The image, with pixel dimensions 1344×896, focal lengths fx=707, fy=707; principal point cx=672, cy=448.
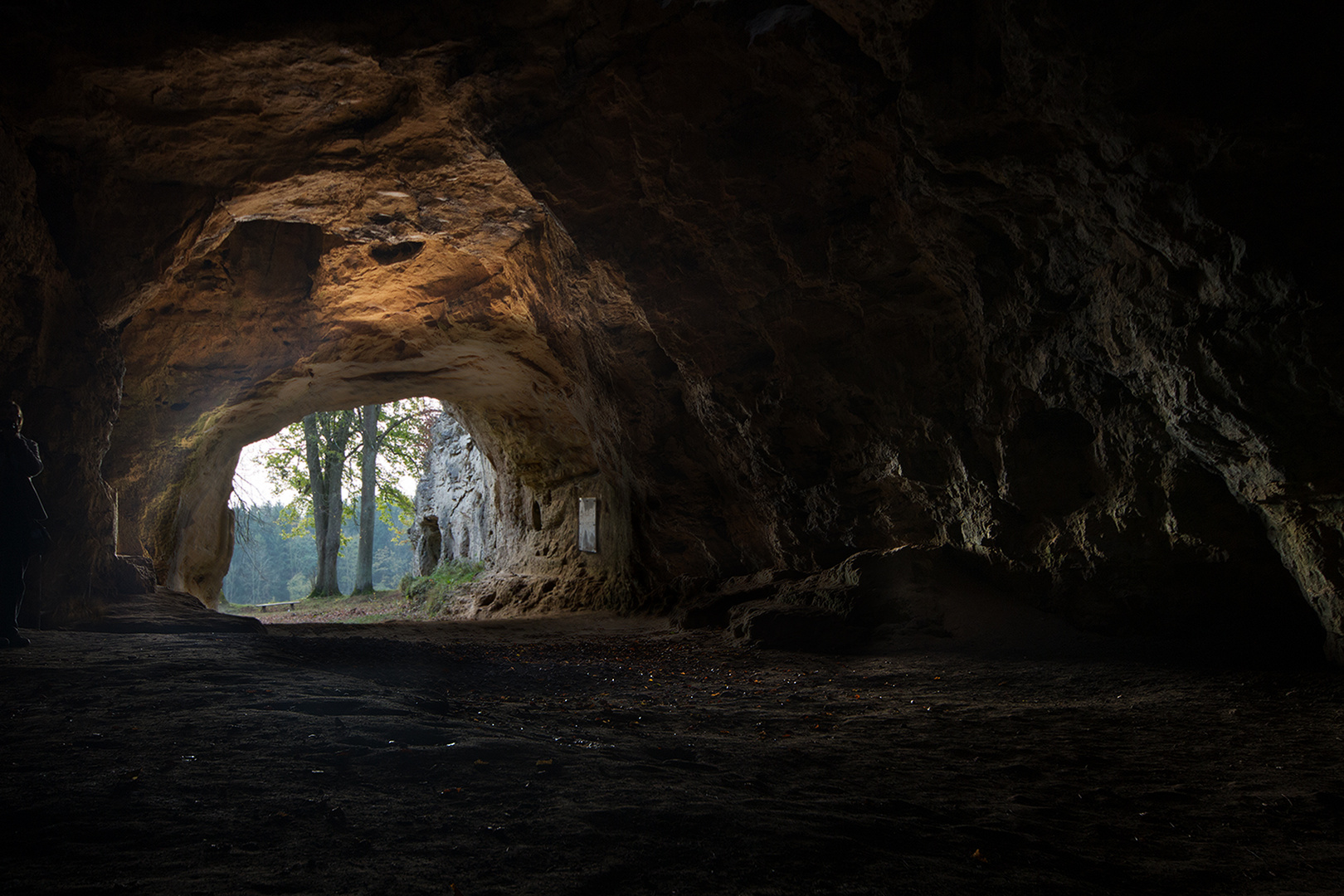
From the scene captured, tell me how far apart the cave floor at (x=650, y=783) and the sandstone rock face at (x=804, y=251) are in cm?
162

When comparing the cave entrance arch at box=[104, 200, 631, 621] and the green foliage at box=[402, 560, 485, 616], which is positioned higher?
the cave entrance arch at box=[104, 200, 631, 621]

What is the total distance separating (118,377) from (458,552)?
437 inches

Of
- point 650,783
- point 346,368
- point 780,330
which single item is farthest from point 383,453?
point 650,783

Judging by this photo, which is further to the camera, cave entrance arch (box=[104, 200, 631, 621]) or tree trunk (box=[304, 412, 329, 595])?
tree trunk (box=[304, 412, 329, 595])

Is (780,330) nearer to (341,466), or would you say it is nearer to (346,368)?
(346,368)

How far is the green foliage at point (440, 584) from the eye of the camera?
15.8 metres

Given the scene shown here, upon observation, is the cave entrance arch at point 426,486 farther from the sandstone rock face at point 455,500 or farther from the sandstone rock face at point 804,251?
the sandstone rock face at point 804,251

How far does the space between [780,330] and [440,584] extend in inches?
→ 488

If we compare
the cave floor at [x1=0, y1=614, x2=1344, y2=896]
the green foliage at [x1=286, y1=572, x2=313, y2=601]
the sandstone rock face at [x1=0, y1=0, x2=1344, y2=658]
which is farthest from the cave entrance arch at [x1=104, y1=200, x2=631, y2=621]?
the green foliage at [x1=286, y1=572, x2=313, y2=601]

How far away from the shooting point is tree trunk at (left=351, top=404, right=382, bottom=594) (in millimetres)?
19922

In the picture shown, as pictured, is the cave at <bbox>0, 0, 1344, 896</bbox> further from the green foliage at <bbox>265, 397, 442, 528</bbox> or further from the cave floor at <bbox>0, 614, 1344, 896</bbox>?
the green foliage at <bbox>265, 397, 442, 528</bbox>

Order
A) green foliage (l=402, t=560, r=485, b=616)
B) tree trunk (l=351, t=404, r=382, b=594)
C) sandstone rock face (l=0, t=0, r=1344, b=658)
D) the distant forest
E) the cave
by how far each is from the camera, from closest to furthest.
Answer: the cave < sandstone rock face (l=0, t=0, r=1344, b=658) < green foliage (l=402, t=560, r=485, b=616) < tree trunk (l=351, t=404, r=382, b=594) < the distant forest

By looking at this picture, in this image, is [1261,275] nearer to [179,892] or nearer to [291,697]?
[179,892]

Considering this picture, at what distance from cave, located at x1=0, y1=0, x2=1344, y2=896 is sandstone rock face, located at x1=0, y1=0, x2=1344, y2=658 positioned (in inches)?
1.3
